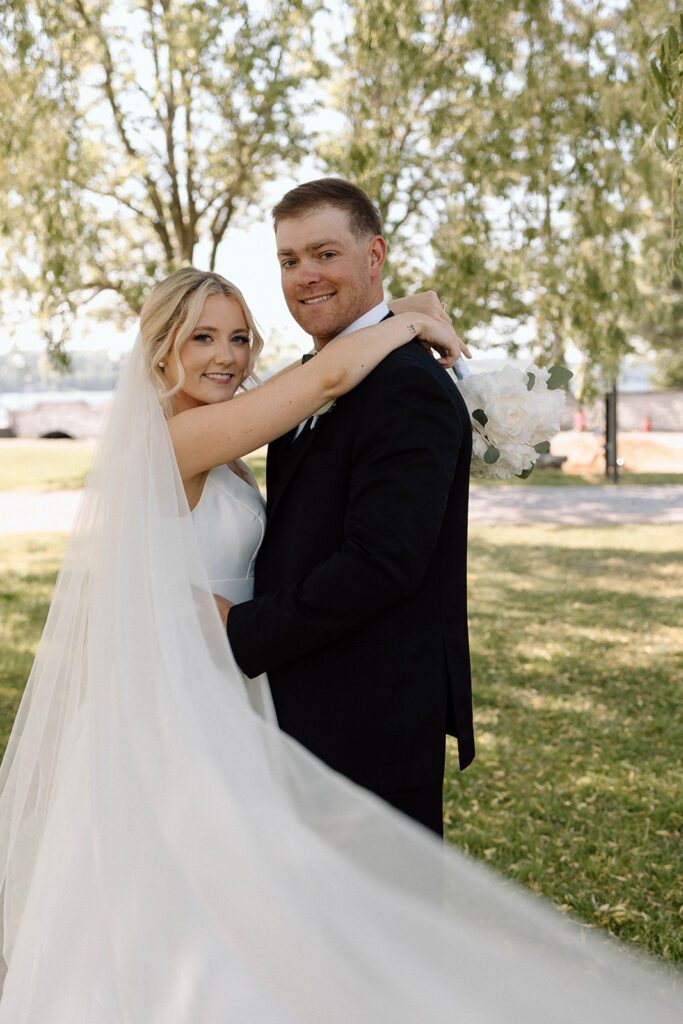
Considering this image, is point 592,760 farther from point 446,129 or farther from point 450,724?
point 446,129

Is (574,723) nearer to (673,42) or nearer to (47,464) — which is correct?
(673,42)

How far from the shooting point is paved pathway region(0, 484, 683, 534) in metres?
15.6

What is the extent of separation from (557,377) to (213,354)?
40.2 inches

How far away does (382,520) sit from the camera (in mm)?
2262

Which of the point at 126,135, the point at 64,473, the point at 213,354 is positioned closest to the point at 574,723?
the point at 213,354

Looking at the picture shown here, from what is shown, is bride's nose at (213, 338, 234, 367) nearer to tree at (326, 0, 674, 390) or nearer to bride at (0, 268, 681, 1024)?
bride at (0, 268, 681, 1024)

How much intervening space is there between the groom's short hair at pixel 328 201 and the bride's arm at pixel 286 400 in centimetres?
32

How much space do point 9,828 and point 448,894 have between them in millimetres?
1325

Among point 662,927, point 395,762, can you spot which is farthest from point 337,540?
point 662,927

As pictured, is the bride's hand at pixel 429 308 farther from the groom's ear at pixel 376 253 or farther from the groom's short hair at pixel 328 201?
the groom's short hair at pixel 328 201

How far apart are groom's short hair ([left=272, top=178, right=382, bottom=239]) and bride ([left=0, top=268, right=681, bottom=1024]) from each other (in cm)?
33

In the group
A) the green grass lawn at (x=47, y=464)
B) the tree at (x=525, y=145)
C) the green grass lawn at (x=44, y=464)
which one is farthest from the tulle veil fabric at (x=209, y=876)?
the green grass lawn at (x=44, y=464)

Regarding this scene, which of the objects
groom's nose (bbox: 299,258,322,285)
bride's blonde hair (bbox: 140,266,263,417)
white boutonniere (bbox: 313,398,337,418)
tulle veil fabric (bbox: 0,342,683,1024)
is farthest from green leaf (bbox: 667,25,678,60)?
tulle veil fabric (bbox: 0,342,683,1024)

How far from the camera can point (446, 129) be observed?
293 inches
